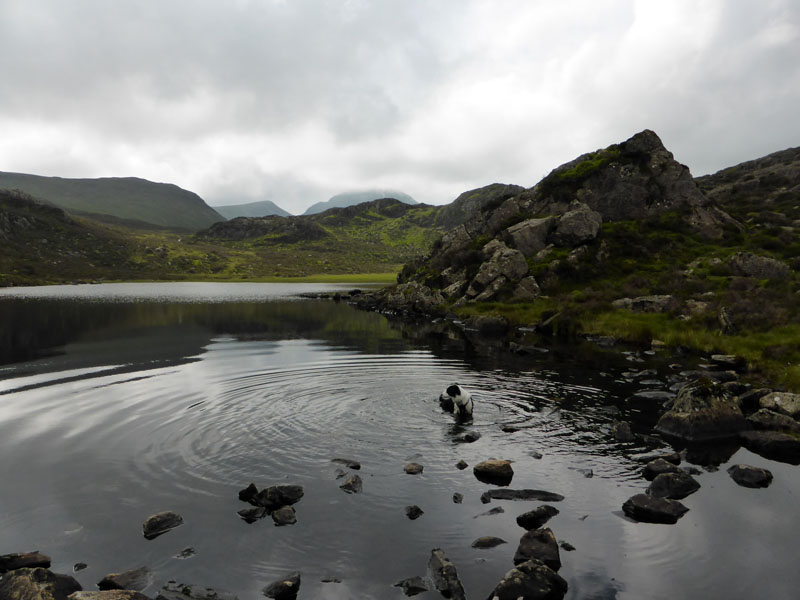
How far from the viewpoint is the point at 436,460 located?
17.8 metres

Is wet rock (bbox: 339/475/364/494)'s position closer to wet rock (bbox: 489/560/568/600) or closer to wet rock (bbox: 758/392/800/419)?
wet rock (bbox: 489/560/568/600)

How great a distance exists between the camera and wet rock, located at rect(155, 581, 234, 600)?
33.0 ft

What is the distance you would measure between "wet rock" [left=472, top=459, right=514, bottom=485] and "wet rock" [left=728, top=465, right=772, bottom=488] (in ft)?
26.8

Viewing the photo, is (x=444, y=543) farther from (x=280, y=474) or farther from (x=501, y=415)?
(x=501, y=415)

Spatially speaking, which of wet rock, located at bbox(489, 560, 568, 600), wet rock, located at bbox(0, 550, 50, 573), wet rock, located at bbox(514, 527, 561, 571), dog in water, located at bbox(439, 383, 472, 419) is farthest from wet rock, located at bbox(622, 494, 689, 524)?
wet rock, located at bbox(0, 550, 50, 573)

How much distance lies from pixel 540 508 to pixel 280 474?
30.6ft

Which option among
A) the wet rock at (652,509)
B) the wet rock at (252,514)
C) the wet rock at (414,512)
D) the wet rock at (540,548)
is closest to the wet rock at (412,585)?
the wet rock at (540,548)

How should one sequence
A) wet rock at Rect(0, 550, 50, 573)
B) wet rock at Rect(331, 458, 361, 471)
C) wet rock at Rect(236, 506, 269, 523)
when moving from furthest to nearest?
wet rock at Rect(331, 458, 361, 471), wet rock at Rect(236, 506, 269, 523), wet rock at Rect(0, 550, 50, 573)

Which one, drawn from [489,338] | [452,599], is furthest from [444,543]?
[489,338]

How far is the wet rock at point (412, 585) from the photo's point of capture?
34.1ft

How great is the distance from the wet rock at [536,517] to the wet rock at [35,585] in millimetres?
11621

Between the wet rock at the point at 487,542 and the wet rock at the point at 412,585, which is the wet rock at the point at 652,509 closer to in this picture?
the wet rock at the point at 487,542

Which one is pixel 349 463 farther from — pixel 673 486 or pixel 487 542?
pixel 673 486

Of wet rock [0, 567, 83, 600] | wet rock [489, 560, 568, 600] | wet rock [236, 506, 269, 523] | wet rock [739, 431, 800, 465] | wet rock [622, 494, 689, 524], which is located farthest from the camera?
wet rock [739, 431, 800, 465]
